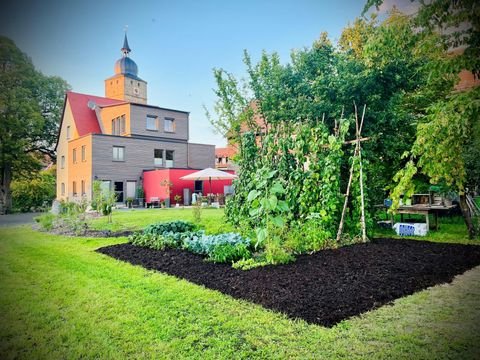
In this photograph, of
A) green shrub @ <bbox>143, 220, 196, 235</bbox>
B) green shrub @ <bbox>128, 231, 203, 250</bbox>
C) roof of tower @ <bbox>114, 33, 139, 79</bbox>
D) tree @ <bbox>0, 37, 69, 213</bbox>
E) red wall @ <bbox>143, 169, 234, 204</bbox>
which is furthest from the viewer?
red wall @ <bbox>143, 169, 234, 204</bbox>

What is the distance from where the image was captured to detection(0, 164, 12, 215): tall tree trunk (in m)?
1.26

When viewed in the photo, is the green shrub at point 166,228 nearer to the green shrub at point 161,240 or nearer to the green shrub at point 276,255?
the green shrub at point 161,240

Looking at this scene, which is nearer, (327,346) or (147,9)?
(147,9)

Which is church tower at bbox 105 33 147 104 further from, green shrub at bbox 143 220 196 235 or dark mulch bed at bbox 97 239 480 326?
green shrub at bbox 143 220 196 235

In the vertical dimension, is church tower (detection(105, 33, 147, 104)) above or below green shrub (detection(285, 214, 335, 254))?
above

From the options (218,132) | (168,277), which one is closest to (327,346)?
(168,277)

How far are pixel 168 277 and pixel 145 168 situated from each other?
1593cm

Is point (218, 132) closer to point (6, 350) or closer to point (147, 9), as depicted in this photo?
point (147, 9)

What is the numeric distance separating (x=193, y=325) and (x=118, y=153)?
53.6 ft

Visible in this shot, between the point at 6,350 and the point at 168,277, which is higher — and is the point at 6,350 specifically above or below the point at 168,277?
above

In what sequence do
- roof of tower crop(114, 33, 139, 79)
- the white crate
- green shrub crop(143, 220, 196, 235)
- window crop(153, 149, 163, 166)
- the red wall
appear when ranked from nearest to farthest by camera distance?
1. roof of tower crop(114, 33, 139, 79)
2. green shrub crop(143, 220, 196, 235)
3. the white crate
4. the red wall
5. window crop(153, 149, 163, 166)

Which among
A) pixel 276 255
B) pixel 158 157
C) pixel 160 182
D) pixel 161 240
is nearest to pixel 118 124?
pixel 160 182

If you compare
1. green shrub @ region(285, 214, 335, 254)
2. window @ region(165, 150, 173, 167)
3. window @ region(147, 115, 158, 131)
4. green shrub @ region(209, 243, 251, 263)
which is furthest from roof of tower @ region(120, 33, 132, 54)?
window @ region(165, 150, 173, 167)

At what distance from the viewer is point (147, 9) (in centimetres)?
166
